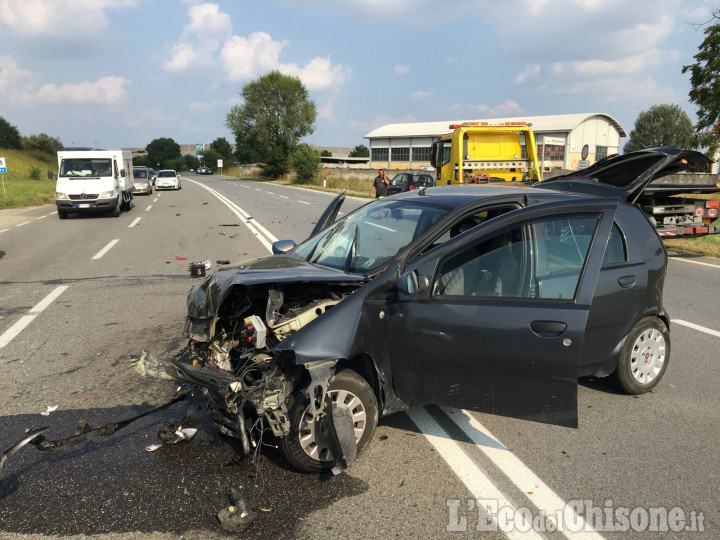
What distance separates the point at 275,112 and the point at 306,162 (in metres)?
31.8

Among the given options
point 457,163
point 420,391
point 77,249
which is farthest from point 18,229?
point 420,391

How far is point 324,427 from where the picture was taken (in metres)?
3.17

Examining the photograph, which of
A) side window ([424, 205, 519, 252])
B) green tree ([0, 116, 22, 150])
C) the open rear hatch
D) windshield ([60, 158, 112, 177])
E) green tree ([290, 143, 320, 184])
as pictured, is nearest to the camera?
side window ([424, 205, 519, 252])

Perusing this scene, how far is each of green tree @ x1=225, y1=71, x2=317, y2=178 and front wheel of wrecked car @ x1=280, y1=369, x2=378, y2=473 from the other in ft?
255

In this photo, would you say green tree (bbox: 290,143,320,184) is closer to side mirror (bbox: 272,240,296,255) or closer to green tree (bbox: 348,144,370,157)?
side mirror (bbox: 272,240,296,255)

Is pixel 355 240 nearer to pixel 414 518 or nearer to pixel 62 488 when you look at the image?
pixel 414 518

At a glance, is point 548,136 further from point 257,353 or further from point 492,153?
point 257,353

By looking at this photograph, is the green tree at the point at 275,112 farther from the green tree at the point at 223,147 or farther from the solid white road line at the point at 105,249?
the solid white road line at the point at 105,249

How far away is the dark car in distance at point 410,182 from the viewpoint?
22.5 meters

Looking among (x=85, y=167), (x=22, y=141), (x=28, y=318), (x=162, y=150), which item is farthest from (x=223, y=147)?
(x=28, y=318)

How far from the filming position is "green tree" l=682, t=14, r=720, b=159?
68.8 ft

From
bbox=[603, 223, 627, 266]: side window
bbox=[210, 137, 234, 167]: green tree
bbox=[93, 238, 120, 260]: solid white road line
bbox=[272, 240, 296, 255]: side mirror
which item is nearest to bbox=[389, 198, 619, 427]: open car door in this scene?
bbox=[603, 223, 627, 266]: side window

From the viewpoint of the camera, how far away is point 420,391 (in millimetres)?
3342

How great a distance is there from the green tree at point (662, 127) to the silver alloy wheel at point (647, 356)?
67884mm
